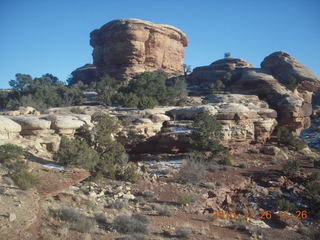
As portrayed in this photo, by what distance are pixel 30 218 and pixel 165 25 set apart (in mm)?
42802

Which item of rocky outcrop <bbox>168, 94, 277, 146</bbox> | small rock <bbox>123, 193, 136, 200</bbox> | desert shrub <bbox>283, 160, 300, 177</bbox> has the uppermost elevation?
rocky outcrop <bbox>168, 94, 277, 146</bbox>

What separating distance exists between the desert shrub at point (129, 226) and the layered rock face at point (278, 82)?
893 inches

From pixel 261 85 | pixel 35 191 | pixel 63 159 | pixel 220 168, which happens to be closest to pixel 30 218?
pixel 35 191

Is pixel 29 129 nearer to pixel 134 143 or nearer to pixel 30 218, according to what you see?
pixel 134 143

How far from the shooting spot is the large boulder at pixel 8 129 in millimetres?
12156

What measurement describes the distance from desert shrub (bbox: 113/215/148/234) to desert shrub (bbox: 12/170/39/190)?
3478 mm

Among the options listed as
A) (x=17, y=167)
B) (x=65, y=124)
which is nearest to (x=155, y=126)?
(x=65, y=124)

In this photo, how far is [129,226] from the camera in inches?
284

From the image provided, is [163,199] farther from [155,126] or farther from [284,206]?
[155,126]

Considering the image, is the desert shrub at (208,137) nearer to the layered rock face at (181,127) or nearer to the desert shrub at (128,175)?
the layered rock face at (181,127)

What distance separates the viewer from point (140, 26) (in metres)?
40.1

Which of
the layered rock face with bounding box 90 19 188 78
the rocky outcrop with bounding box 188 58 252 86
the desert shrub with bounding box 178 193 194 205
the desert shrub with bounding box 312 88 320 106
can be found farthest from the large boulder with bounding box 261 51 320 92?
the desert shrub with bounding box 178 193 194 205

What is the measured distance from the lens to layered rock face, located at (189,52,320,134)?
2579cm

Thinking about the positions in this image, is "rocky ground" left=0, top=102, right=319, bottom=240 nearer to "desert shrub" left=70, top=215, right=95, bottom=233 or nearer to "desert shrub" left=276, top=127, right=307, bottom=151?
"desert shrub" left=70, top=215, right=95, bottom=233
